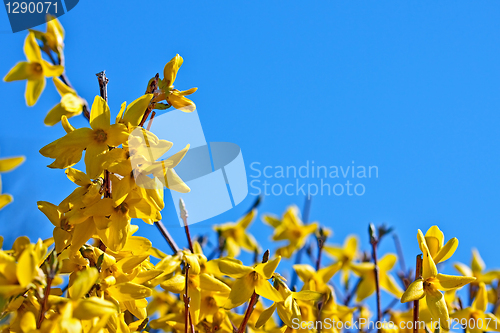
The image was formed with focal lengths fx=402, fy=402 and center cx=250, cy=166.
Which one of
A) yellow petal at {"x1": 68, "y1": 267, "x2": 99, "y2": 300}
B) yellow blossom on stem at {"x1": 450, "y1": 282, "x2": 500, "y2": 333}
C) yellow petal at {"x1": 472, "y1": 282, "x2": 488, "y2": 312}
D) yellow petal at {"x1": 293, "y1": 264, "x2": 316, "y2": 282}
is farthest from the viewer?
yellow petal at {"x1": 293, "y1": 264, "x2": 316, "y2": 282}

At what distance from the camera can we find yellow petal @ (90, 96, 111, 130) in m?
1.24

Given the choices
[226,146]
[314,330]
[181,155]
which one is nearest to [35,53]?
[181,155]

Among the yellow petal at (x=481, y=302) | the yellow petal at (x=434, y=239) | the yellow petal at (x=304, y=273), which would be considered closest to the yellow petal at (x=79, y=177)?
the yellow petal at (x=304, y=273)

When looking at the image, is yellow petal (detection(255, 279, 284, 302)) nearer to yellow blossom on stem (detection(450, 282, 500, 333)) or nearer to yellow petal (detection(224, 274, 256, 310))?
yellow petal (detection(224, 274, 256, 310))

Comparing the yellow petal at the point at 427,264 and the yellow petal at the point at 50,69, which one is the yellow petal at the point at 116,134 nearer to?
the yellow petal at the point at 50,69

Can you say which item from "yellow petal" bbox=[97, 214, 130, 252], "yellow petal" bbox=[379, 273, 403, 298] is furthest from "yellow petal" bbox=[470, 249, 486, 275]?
"yellow petal" bbox=[97, 214, 130, 252]

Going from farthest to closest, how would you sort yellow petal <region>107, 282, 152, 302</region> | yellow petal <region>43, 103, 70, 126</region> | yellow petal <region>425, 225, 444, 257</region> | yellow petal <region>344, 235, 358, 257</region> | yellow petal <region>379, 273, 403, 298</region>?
yellow petal <region>344, 235, 358, 257</region> → yellow petal <region>379, 273, 403, 298</region> → yellow petal <region>425, 225, 444, 257</region> → yellow petal <region>43, 103, 70, 126</region> → yellow petal <region>107, 282, 152, 302</region>

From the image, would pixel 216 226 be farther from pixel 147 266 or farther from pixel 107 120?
pixel 107 120

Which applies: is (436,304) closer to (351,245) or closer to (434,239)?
(434,239)

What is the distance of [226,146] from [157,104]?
0.39m

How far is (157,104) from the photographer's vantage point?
4.79 feet

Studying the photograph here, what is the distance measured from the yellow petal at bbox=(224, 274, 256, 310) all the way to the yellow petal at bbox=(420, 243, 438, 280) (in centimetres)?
57

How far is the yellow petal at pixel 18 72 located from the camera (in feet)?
4.19

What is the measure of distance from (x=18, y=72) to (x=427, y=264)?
1.47 m
